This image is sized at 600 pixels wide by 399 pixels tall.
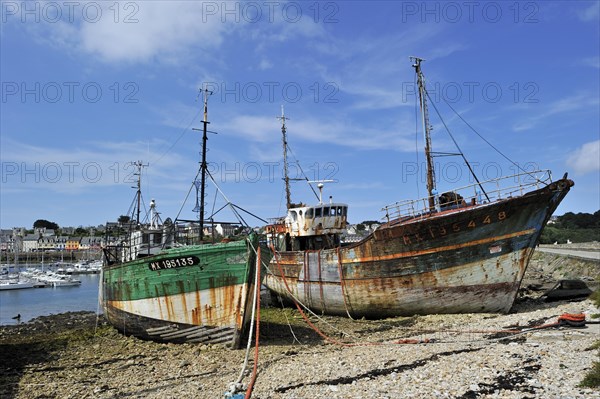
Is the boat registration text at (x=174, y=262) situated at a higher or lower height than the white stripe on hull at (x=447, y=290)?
higher

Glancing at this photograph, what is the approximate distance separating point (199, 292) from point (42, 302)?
3737 centimetres

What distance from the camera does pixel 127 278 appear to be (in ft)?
53.0

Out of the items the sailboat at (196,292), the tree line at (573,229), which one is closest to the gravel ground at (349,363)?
the sailboat at (196,292)

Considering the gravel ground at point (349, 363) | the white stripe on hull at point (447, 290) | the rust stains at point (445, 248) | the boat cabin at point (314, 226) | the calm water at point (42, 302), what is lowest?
the calm water at point (42, 302)

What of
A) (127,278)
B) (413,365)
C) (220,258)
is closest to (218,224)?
(220,258)

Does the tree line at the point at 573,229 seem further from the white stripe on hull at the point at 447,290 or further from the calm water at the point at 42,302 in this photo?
the calm water at the point at 42,302

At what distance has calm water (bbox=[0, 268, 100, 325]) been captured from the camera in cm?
3465

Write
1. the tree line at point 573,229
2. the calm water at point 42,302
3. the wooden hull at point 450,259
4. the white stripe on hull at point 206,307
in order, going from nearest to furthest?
the white stripe on hull at point 206,307 → the wooden hull at point 450,259 → the calm water at point 42,302 → the tree line at point 573,229

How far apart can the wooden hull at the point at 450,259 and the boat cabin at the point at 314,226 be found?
16.3ft

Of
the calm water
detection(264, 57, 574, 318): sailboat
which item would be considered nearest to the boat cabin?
detection(264, 57, 574, 318): sailboat

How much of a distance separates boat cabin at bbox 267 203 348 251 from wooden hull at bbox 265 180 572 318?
496 cm

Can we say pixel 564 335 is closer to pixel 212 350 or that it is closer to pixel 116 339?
pixel 212 350

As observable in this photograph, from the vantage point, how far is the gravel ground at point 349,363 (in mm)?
7992

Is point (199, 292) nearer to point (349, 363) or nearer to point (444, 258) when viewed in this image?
point (349, 363)
